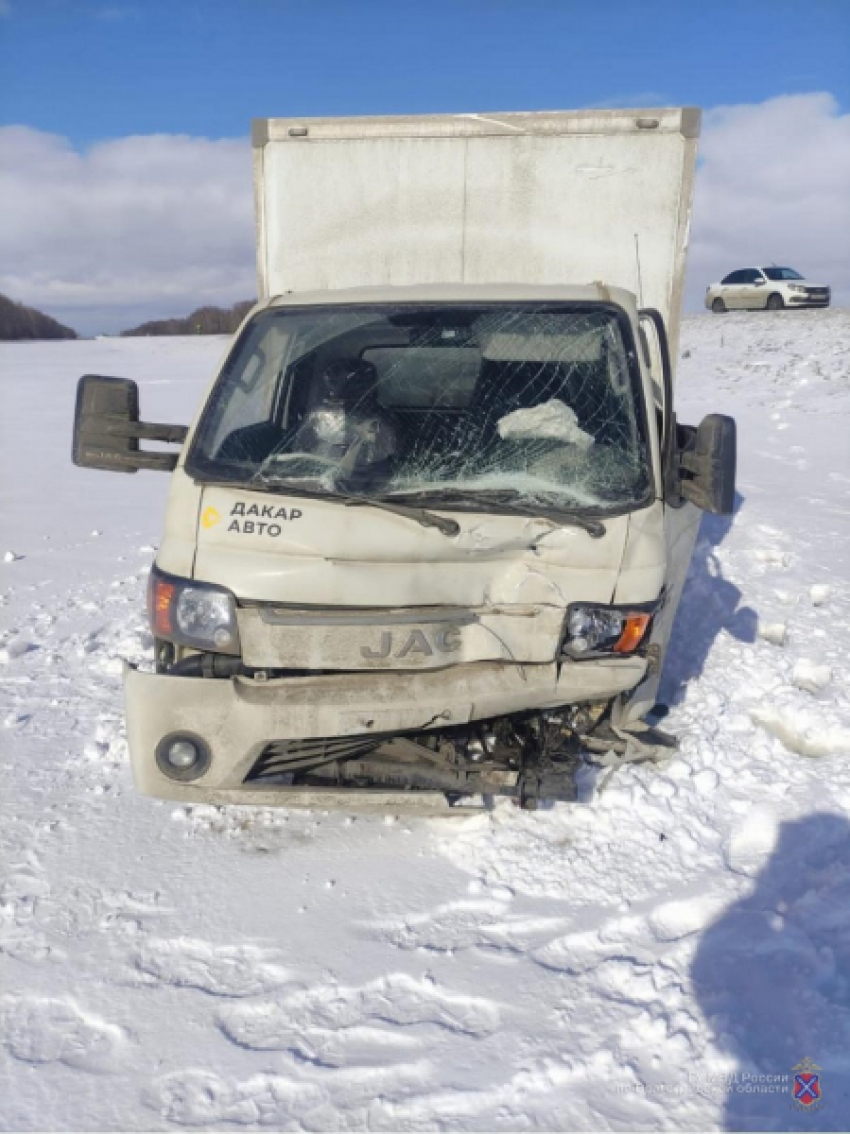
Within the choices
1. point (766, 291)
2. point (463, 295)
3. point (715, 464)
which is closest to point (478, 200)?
point (463, 295)

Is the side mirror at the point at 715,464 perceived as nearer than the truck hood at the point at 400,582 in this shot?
No

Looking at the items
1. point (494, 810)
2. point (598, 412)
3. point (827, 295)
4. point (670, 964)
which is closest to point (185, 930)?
point (494, 810)

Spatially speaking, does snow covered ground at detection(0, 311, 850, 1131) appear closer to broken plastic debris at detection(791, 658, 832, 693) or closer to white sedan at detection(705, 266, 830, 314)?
broken plastic debris at detection(791, 658, 832, 693)

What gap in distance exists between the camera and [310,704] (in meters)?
3.23

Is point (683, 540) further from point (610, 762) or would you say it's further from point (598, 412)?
point (610, 762)

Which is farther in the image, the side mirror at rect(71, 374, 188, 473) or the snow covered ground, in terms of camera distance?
the side mirror at rect(71, 374, 188, 473)

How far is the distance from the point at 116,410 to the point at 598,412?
80.1 inches

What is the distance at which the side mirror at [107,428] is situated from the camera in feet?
13.1

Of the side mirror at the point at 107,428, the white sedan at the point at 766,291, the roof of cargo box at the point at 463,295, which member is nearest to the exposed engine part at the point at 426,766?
the side mirror at the point at 107,428

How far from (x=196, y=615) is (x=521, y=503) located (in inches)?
50.1

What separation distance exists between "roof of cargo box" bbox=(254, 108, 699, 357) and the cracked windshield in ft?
4.70

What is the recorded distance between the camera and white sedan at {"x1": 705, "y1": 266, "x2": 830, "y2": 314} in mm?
28047

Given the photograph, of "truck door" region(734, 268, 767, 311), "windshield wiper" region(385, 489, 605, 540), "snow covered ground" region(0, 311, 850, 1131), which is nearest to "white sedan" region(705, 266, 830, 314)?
"truck door" region(734, 268, 767, 311)

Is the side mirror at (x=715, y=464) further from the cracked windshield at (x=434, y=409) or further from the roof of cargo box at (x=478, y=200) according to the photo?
the roof of cargo box at (x=478, y=200)
